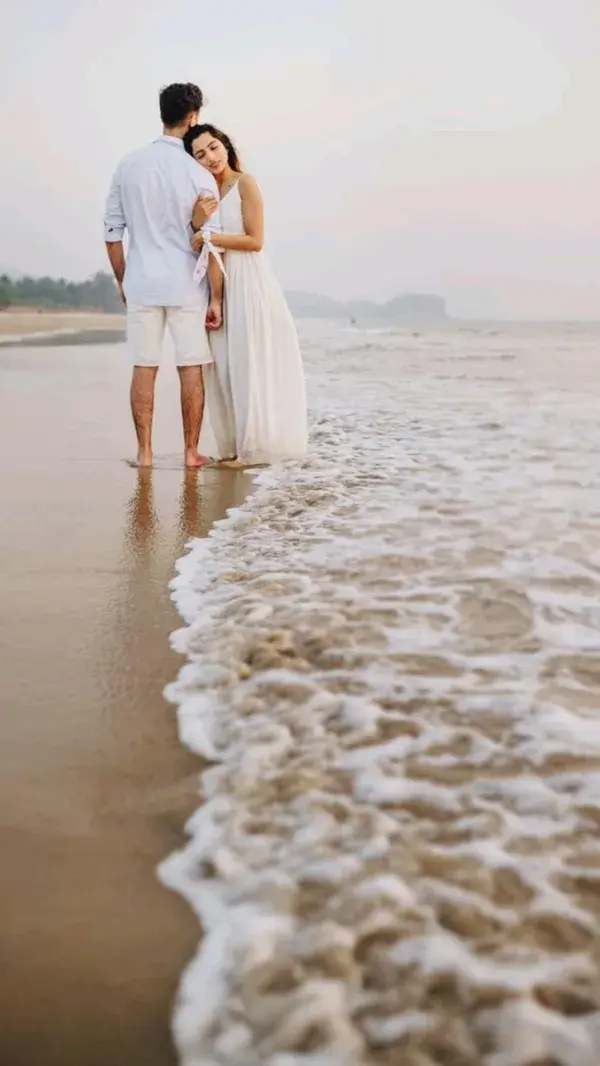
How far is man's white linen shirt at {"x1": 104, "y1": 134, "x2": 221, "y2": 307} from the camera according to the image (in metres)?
3.49

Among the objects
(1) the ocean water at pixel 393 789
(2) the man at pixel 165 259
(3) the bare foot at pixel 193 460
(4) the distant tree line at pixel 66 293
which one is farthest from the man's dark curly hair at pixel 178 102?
(4) the distant tree line at pixel 66 293

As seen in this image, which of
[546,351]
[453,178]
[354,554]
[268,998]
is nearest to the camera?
[268,998]

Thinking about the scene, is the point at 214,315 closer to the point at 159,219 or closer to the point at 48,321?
the point at 159,219

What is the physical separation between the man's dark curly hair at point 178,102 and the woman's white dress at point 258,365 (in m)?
0.54

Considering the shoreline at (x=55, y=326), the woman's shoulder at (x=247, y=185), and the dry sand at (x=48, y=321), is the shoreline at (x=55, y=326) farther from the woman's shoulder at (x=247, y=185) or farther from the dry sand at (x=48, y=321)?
the woman's shoulder at (x=247, y=185)

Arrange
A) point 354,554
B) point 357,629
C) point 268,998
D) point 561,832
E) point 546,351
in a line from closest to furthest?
point 268,998, point 561,832, point 357,629, point 354,554, point 546,351

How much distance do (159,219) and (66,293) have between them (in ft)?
64.1

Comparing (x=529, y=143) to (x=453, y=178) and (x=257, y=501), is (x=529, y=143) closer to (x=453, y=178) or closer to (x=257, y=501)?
(x=453, y=178)

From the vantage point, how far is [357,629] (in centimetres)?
184

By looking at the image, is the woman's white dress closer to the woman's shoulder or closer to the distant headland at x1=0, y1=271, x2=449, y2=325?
the woman's shoulder

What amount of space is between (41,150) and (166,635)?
2221 centimetres

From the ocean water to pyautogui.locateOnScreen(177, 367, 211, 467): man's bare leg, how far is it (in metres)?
1.01

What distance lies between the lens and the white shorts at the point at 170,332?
12.1ft

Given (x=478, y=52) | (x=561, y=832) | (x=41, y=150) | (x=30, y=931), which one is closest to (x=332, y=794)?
(x=561, y=832)
